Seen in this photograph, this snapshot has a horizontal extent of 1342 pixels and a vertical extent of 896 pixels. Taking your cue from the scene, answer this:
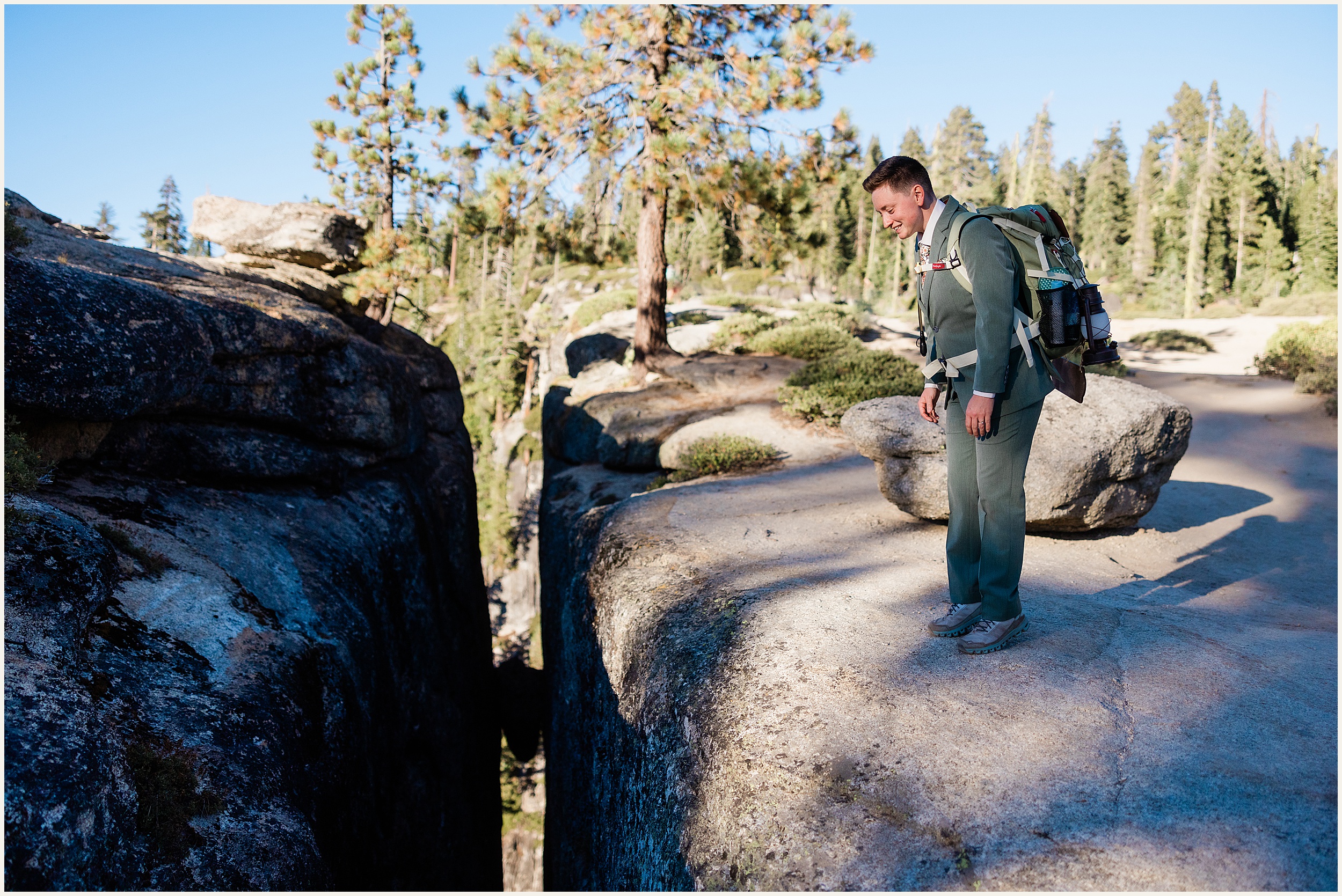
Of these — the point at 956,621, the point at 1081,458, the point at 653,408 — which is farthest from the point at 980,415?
the point at 653,408

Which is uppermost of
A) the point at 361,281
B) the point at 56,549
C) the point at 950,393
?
the point at 361,281

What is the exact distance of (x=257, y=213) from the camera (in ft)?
42.1

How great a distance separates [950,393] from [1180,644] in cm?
181

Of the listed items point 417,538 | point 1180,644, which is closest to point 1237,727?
point 1180,644

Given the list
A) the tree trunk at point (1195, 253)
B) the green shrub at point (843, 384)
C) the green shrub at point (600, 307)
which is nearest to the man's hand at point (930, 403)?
the green shrub at point (843, 384)

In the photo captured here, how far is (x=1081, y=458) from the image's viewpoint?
606 centimetres

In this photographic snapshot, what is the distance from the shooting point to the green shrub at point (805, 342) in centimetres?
1684

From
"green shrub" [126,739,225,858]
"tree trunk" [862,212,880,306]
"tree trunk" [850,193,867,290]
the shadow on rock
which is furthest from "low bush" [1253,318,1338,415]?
"tree trunk" [850,193,867,290]

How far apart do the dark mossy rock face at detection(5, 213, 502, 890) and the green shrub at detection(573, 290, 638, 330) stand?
17.0m

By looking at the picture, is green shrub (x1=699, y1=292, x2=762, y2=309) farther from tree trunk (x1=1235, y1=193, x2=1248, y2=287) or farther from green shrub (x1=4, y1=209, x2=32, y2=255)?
tree trunk (x1=1235, y1=193, x2=1248, y2=287)

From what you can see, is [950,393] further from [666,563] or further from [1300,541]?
[1300,541]

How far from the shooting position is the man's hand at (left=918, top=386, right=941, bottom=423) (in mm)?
4320

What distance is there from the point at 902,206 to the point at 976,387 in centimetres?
106

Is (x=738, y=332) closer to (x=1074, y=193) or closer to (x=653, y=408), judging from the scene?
(x=653, y=408)
